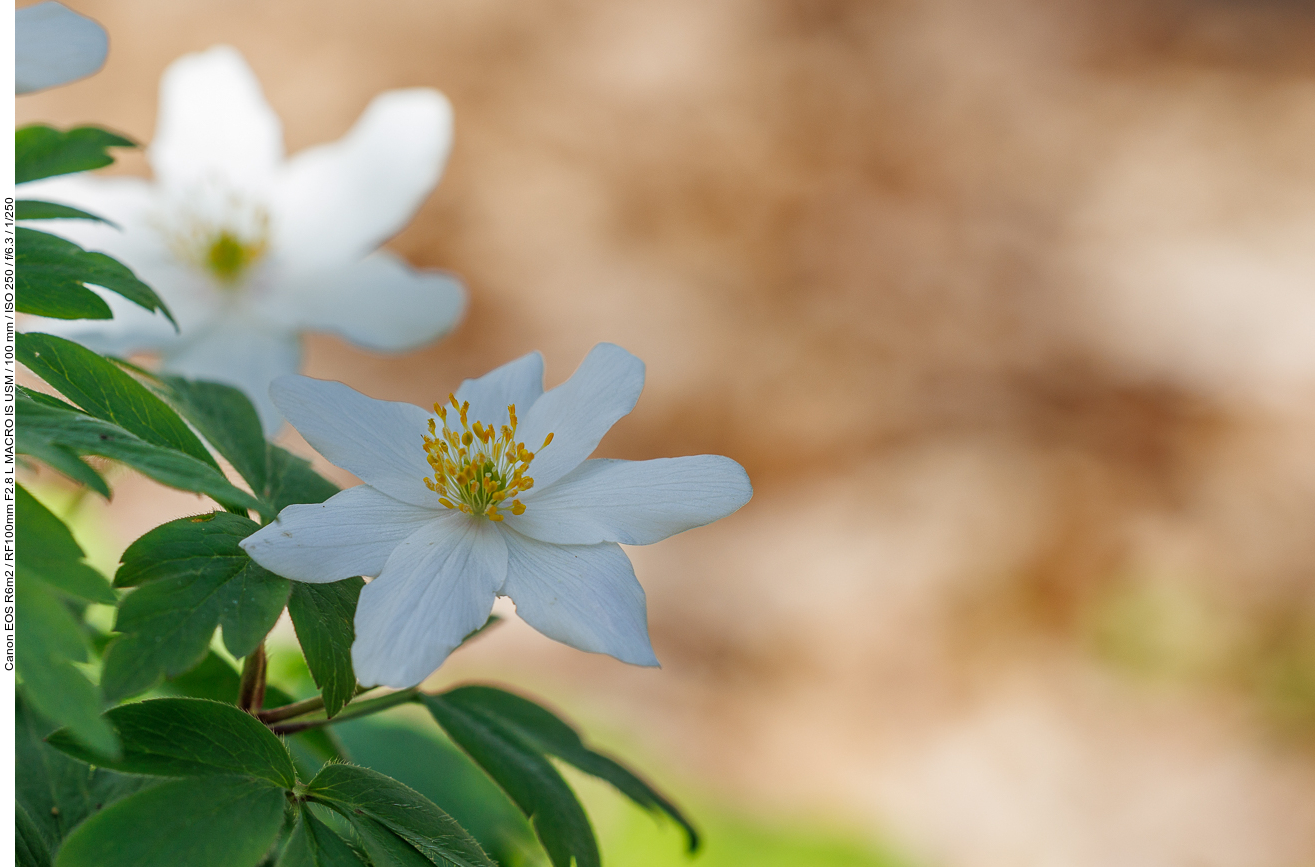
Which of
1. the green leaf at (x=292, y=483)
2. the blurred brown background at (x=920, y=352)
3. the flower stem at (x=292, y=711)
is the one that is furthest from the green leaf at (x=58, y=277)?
the blurred brown background at (x=920, y=352)

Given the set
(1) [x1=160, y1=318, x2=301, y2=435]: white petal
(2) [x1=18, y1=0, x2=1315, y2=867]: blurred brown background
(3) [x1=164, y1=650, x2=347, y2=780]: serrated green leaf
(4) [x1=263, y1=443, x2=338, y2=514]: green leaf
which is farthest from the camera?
(2) [x1=18, y1=0, x2=1315, y2=867]: blurred brown background

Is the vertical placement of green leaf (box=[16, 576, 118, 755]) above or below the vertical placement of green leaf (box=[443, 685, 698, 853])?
below

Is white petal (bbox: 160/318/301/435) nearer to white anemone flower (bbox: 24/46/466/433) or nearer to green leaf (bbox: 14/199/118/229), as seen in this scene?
white anemone flower (bbox: 24/46/466/433)

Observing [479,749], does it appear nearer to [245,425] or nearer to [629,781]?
[629,781]

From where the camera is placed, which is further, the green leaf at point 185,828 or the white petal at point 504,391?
the white petal at point 504,391

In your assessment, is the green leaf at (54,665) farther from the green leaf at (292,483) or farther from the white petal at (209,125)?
the white petal at (209,125)

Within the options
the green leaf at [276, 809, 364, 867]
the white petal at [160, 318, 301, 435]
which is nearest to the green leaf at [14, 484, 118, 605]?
the green leaf at [276, 809, 364, 867]
